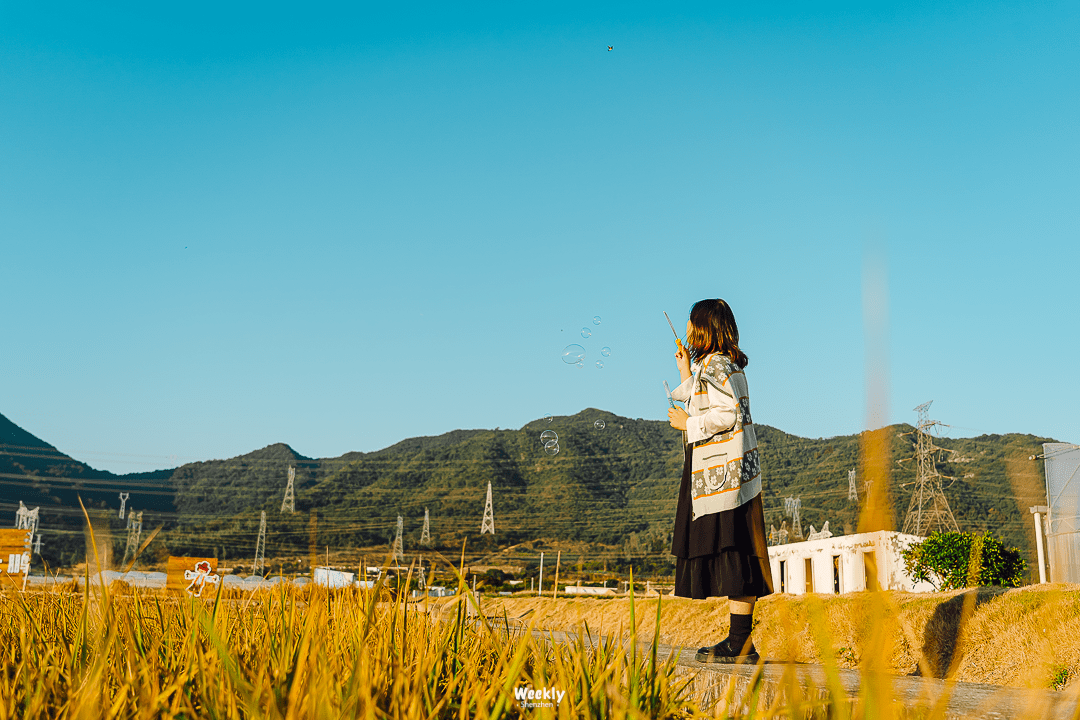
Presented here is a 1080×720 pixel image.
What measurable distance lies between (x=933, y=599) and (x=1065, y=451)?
22.3m

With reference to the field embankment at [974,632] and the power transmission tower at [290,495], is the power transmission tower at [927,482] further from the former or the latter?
the power transmission tower at [290,495]

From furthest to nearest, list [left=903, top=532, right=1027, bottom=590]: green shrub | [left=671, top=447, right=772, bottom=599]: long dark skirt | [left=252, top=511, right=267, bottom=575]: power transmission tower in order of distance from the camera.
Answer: [left=903, top=532, right=1027, bottom=590]: green shrub
[left=252, top=511, right=267, bottom=575]: power transmission tower
[left=671, top=447, right=772, bottom=599]: long dark skirt

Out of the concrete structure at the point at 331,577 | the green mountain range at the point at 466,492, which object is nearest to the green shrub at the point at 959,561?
the concrete structure at the point at 331,577

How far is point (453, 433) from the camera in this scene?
14238 centimetres

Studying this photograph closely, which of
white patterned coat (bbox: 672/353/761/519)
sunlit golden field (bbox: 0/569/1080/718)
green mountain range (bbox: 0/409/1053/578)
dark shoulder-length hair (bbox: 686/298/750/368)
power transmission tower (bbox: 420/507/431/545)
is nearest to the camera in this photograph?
sunlit golden field (bbox: 0/569/1080/718)

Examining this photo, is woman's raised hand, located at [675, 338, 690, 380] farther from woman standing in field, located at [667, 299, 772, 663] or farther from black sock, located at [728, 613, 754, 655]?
black sock, located at [728, 613, 754, 655]

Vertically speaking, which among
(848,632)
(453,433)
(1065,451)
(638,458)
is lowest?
(848,632)

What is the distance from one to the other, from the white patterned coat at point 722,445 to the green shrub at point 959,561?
6784 mm

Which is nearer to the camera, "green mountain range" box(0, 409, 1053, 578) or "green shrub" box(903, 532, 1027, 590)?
"green shrub" box(903, 532, 1027, 590)

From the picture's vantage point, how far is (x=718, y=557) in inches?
140

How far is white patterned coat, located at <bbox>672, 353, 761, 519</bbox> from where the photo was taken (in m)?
3.53

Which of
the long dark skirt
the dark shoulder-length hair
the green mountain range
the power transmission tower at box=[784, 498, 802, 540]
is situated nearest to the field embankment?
the long dark skirt

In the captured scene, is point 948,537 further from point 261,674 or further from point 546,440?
point 261,674

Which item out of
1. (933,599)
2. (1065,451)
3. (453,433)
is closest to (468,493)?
(453,433)
